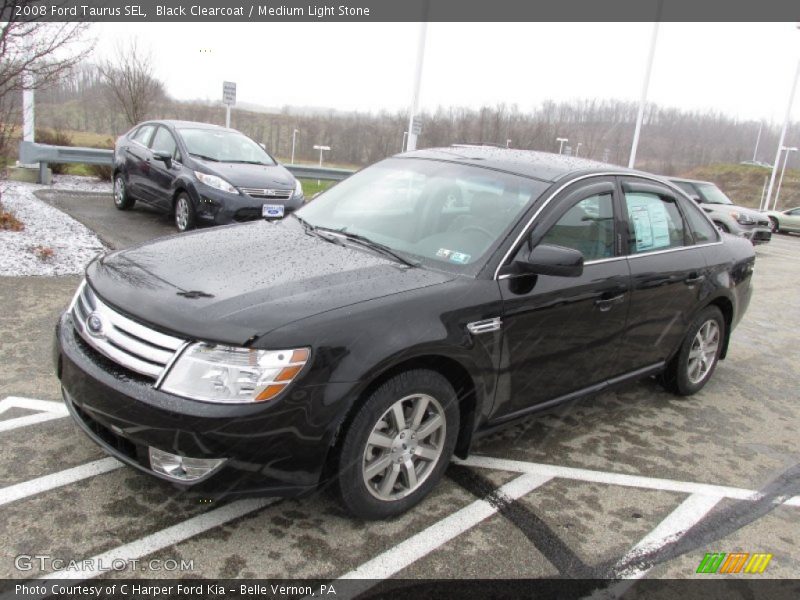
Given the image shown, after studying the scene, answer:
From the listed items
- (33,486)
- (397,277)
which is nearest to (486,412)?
(397,277)

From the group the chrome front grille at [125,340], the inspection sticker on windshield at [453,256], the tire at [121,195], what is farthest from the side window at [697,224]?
the tire at [121,195]

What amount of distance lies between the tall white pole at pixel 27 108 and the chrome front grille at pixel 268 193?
2827 mm

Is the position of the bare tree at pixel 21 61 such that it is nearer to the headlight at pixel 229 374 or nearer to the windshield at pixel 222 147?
the windshield at pixel 222 147

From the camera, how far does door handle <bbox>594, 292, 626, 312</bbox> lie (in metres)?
3.61

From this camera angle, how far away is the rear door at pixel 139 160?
954 cm

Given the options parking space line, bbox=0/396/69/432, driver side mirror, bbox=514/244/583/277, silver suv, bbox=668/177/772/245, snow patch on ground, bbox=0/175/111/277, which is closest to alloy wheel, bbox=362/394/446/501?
driver side mirror, bbox=514/244/583/277

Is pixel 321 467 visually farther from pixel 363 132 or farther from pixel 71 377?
pixel 363 132

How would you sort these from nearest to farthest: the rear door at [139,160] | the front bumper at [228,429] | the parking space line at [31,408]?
the front bumper at [228,429] → the parking space line at [31,408] → the rear door at [139,160]

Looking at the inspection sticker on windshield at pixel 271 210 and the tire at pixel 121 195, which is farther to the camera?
the tire at pixel 121 195

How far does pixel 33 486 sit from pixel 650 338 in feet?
11.9

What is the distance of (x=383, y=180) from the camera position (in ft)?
13.4

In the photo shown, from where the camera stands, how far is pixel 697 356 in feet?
15.9

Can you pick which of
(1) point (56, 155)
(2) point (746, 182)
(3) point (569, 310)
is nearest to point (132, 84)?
(1) point (56, 155)

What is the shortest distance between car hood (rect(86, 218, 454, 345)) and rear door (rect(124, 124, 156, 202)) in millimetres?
6672
